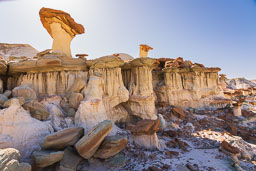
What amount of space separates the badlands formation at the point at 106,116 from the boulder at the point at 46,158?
22 mm

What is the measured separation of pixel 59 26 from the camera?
28.4 feet

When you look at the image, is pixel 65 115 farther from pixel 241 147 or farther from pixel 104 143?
pixel 241 147

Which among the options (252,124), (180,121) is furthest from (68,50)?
(252,124)

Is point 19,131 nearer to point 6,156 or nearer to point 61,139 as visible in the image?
point 61,139

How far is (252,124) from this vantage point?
9.60 m

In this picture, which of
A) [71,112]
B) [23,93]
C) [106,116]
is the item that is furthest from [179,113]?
[23,93]

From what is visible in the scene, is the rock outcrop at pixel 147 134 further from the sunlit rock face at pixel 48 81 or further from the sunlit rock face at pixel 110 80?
the sunlit rock face at pixel 48 81

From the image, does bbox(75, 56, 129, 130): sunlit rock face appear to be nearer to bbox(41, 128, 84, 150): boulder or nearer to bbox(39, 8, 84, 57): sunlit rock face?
bbox(41, 128, 84, 150): boulder

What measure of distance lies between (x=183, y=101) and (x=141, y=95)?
574 centimetres

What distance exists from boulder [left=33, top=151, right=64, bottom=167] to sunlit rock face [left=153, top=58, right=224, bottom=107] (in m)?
9.41

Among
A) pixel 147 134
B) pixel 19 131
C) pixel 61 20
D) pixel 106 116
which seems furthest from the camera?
pixel 61 20

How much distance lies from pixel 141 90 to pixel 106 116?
3053mm

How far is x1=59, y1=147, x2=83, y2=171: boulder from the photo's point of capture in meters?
3.20

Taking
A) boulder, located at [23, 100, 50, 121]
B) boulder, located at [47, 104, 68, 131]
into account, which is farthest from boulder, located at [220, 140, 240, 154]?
boulder, located at [23, 100, 50, 121]
